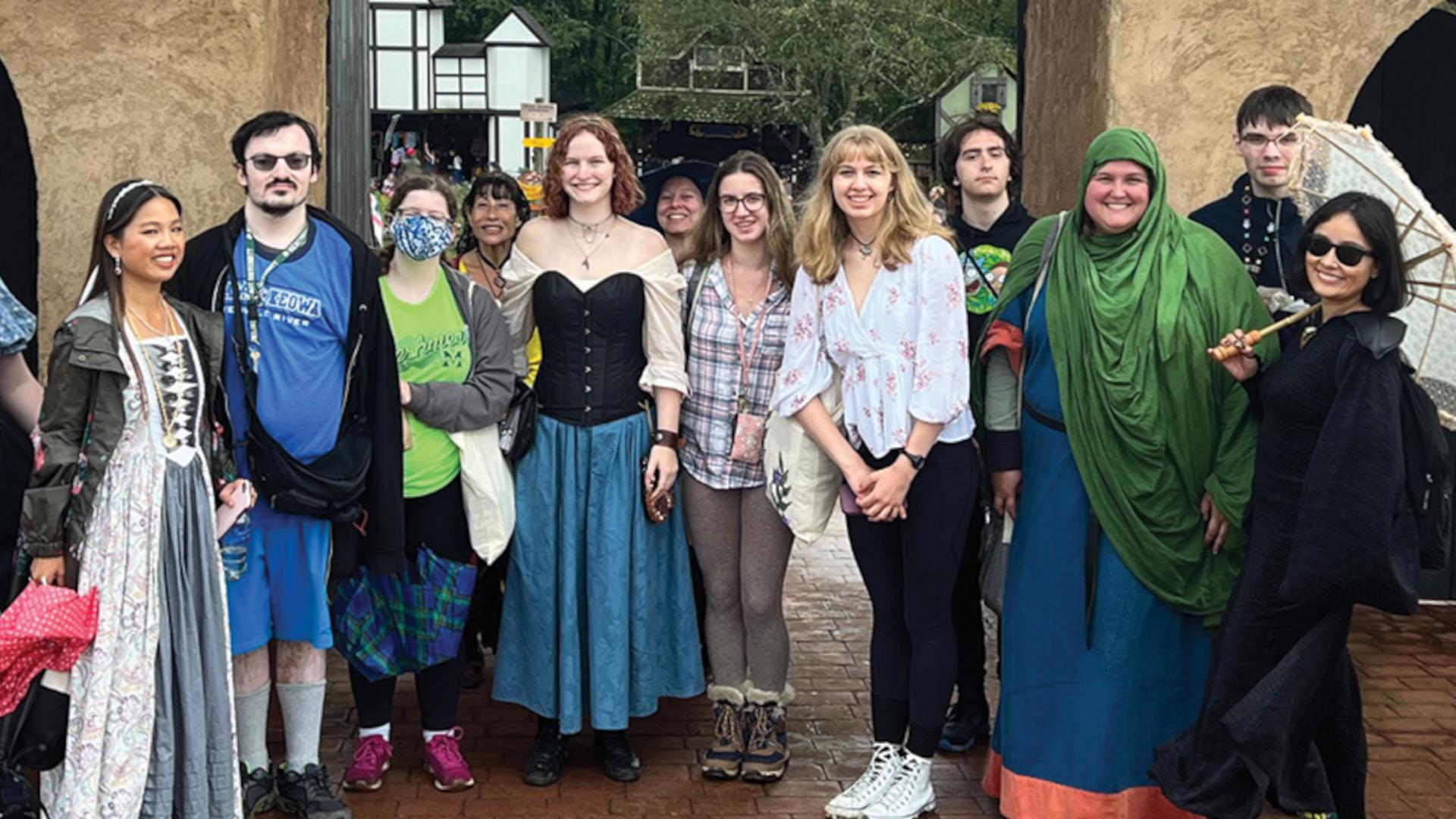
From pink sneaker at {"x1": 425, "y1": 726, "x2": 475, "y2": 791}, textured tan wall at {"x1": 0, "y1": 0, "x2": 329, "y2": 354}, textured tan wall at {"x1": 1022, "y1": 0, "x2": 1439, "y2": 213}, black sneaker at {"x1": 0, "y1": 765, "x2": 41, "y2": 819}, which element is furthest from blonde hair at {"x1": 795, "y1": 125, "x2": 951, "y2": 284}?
black sneaker at {"x1": 0, "y1": 765, "x2": 41, "y2": 819}

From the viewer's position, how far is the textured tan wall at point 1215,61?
17.4 ft

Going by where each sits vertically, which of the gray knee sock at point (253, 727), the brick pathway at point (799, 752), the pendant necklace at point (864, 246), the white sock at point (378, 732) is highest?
the pendant necklace at point (864, 246)

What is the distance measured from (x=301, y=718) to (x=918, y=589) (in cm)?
178

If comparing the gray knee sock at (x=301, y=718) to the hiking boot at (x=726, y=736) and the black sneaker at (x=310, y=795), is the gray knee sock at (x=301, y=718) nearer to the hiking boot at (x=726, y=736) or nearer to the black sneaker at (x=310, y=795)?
the black sneaker at (x=310, y=795)

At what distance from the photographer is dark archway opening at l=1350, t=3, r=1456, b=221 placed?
23.0 ft

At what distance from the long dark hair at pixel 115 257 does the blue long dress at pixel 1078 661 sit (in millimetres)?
2319

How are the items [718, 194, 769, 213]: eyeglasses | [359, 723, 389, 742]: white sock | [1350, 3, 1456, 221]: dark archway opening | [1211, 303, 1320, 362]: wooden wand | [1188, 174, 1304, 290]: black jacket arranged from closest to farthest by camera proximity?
[1211, 303, 1320, 362]: wooden wand < [1188, 174, 1304, 290]: black jacket < [718, 194, 769, 213]: eyeglasses < [359, 723, 389, 742]: white sock < [1350, 3, 1456, 221]: dark archway opening

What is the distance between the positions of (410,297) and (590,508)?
826mm

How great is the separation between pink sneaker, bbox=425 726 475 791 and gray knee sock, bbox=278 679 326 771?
0.40 metres

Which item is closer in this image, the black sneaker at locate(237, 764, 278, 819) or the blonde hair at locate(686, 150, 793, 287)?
the black sneaker at locate(237, 764, 278, 819)

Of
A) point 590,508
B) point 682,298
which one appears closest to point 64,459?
point 590,508

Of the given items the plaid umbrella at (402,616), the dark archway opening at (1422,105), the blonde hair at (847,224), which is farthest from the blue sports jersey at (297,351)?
the dark archway opening at (1422,105)

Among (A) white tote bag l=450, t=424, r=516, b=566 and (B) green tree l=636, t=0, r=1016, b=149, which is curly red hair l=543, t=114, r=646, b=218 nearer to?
(A) white tote bag l=450, t=424, r=516, b=566

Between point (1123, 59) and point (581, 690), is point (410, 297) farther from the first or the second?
point (1123, 59)
